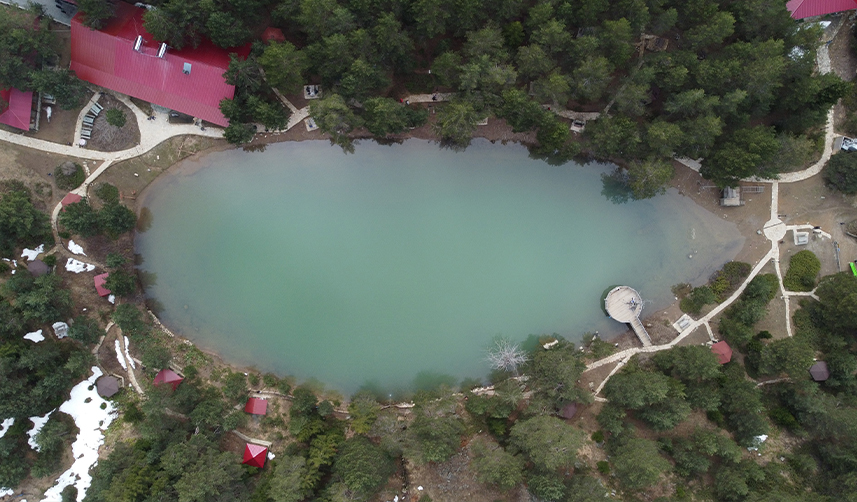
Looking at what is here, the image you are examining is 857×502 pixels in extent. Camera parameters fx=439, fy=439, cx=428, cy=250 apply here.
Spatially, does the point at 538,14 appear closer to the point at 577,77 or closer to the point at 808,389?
the point at 577,77

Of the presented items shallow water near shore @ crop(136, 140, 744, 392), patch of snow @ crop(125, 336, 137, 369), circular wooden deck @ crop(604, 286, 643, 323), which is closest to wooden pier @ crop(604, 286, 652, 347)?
circular wooden deck @ crop(604, 286, 643, 323)

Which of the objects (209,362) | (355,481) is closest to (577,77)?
(355,481)

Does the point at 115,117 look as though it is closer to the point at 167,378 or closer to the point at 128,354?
the point at 128,354

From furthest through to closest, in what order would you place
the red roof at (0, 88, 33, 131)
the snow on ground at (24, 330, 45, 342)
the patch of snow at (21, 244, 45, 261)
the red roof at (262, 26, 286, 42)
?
the patch of snow at (21, 244, 45, 261), the red roof at (262, 26, 286, 42), the snow on ground at (24, 330, 45, 342), the red roof at (0, 88, 33, 131)

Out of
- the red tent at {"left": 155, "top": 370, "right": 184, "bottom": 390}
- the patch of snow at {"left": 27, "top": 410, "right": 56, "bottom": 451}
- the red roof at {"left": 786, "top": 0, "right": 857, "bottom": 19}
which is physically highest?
the red roof at {"left": 786, "top": 0, "right": 857, "bottom": 19}

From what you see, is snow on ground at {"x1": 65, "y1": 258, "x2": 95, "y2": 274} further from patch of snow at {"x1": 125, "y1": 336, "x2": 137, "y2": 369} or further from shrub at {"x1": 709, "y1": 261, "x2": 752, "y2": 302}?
shrub at {"x1": 709, "y1": 261, "x2": 752, "y2": 302}

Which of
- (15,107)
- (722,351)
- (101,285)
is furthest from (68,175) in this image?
(722,351)

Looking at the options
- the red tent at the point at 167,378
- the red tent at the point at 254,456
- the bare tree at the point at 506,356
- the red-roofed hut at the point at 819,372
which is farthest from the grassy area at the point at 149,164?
the red-roofed hut at the point at 819,372
